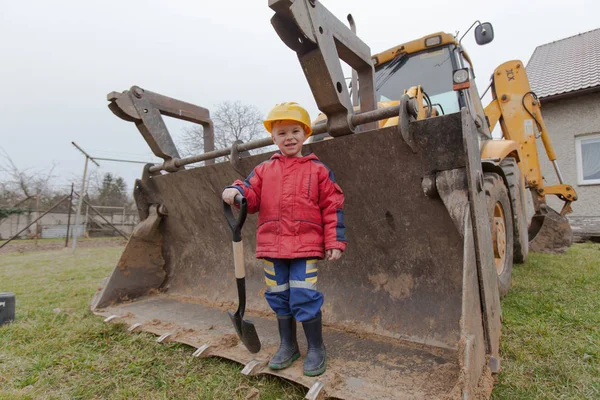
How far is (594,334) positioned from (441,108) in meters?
2.20

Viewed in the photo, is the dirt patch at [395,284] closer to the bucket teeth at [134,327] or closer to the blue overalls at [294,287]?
the blue overalls at [294,287]

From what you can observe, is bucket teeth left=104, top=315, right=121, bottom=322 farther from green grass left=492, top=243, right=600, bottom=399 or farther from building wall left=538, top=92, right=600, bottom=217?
building wall left=538, top=92, right=600, bottom=217

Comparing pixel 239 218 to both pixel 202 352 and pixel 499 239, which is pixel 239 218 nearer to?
pixel 202 352

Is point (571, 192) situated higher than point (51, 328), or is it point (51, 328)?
point (571, 192)

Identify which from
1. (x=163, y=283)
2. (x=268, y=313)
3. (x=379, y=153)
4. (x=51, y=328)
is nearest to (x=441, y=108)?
(x=379, y=153)

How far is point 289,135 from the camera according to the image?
2113 millimetres

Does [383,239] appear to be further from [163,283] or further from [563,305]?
[163,283]

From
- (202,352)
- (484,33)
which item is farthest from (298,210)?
(484,33)

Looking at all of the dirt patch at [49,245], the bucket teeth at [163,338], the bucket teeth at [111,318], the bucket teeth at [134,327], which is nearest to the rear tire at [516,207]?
the bucket teeth at [163,338]

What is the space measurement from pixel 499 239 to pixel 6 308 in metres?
4.06

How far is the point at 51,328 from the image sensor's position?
9.38 ft

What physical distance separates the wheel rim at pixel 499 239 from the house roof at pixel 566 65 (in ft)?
30.8

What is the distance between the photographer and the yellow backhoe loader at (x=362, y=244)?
178 cm

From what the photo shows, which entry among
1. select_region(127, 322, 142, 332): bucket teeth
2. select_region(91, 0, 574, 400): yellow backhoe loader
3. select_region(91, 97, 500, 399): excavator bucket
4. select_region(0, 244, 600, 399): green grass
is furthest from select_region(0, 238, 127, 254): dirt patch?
select_region(127, 322, 142, 332): bucket teeth
